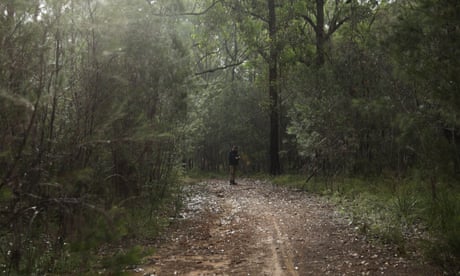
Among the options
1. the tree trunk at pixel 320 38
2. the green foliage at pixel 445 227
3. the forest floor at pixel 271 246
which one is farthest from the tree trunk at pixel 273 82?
the green foliage at pixel 445 227

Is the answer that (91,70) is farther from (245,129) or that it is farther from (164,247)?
(245,129)

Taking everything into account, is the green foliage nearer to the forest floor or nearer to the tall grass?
the tall grass

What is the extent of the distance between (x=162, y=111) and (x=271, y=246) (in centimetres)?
479

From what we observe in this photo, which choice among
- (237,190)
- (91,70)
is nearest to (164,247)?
(91,70)

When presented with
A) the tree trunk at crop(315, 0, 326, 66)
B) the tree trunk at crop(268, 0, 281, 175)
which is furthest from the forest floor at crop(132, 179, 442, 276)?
the tree trunk at crop(268, 0, 281, 175)

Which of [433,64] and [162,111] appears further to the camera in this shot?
[162,111]

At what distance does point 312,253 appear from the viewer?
25.8 feet

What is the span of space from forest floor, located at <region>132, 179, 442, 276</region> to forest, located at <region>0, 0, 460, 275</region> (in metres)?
0.71

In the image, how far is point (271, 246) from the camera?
8461 millimetres

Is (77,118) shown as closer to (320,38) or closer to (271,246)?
(271,246)

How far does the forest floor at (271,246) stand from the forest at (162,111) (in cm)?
71

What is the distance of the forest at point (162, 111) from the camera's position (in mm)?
4148

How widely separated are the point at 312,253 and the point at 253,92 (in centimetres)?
2519

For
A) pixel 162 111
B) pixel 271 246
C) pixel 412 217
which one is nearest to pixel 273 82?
pixel 162 111
